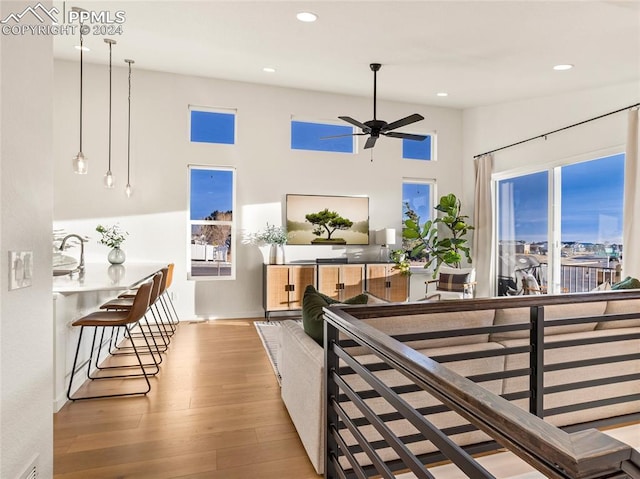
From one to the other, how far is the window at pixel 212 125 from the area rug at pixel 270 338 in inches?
107

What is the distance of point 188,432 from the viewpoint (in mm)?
2340

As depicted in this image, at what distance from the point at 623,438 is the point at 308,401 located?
1824mm

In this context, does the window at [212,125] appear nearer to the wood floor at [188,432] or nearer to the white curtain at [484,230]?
the wood floor at [188,432]

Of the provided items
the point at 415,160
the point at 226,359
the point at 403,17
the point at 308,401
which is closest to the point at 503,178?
the point at 415,160

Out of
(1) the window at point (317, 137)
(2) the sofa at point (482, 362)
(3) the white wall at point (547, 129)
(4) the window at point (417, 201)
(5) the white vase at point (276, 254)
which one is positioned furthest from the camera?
(4) the window at point (417, 201)

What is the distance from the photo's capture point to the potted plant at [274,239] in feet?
18.2

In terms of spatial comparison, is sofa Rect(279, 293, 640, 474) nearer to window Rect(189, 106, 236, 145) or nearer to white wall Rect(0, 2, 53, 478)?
white wall Rect(0, 2, 53, 478)

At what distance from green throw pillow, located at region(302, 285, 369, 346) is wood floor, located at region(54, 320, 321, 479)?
2.11 feet

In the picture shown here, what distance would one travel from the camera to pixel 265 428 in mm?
2383

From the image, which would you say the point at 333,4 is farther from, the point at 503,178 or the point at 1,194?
the point at 503,178

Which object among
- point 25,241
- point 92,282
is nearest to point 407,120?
point 92,282

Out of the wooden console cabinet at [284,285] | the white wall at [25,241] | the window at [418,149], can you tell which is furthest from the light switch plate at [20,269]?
the window at [418,149]

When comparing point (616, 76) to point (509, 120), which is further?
point (509, 120)

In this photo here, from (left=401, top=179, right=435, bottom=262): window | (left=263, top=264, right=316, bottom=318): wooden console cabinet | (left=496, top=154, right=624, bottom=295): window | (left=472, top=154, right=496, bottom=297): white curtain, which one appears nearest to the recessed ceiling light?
(left=263, top=264, right=316, bottom=318): wooden console cabinet
